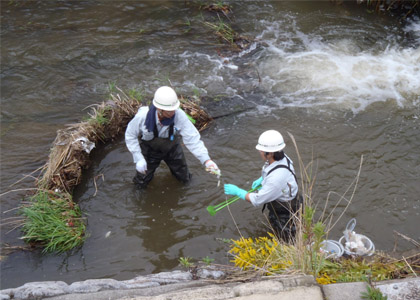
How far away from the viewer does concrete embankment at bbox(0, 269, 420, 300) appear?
2920 millimetres

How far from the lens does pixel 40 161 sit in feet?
19.8

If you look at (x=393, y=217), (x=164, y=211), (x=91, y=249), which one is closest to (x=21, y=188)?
(x=91, y=249)

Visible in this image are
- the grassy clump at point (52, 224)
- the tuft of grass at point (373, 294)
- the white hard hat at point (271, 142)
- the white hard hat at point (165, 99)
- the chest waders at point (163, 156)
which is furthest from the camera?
the chest waders at point (163, 156)

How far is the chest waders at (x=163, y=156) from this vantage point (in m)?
5.05

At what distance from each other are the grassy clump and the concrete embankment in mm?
1360

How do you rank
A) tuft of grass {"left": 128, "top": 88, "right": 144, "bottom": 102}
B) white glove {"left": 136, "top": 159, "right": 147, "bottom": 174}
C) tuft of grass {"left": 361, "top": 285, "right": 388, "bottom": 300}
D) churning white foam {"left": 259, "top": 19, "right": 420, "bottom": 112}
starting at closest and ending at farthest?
tuft of grass {"left": 361, "top": 285, "right": 388, "bottom": 300} < white glove {"left": 136, "top": 159, "right": 147, "bottom": 174} < tuft of grass {"left": 128, "top": 88, "right": 144, "bottom": 102} < churning white foam {"left": 259, "top": 19, "right": 420, "bottom": 112}

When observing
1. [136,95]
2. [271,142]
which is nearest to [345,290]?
[271,142]

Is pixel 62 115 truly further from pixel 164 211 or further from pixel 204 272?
pixel 204 272

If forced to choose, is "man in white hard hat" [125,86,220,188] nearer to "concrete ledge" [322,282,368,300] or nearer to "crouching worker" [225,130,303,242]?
"crouching worker" [225,130,303,242]

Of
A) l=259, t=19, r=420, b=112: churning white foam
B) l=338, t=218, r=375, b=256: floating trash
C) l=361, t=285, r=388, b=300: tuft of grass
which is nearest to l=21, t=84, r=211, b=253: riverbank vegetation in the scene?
l=259, t=19, r=420, b=112: churning white foam

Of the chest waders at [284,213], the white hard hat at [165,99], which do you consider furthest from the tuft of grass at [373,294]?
the white hard hat at [165,99]

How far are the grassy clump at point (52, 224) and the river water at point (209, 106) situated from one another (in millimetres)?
163

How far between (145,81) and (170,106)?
3.35 m

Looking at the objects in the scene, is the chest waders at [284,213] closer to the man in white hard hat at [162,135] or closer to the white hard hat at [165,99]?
the man in white hard hat at [162,135]
